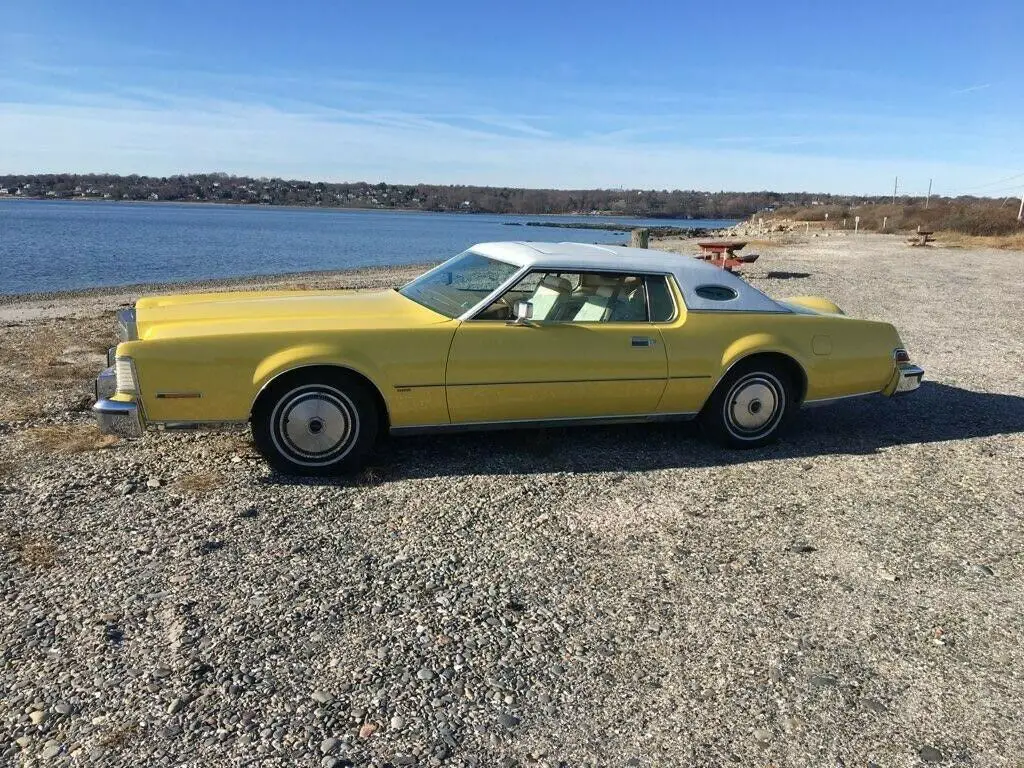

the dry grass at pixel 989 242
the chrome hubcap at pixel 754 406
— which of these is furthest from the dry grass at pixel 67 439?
the dry grass at pixel 989 242

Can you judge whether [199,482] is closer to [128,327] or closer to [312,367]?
[312,367]

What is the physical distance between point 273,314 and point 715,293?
2917 millimetres

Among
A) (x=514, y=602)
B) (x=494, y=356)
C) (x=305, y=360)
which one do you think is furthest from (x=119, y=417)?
(x=514, y=602)

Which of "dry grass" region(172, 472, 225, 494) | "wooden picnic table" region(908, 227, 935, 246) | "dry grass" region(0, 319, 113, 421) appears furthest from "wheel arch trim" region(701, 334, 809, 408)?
"wooden picnic table" region(908, 227, 935, 246)

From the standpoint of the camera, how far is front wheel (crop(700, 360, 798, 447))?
5.25 m

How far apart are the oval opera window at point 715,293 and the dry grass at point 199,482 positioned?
3251mm

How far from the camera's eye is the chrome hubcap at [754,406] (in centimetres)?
529

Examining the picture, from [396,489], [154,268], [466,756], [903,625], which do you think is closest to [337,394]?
[396,489]

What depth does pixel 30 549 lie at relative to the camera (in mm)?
3523

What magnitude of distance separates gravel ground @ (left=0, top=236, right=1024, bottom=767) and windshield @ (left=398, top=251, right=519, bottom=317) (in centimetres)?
96

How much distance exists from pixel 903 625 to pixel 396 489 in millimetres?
2609

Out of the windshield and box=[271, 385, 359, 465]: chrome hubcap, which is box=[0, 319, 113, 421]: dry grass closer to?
box=[271, 385, 359, 465]: chrome hubcap

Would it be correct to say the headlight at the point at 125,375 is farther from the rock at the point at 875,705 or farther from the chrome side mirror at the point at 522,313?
the rock at the point at 875,705

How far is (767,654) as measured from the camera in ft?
9.71
